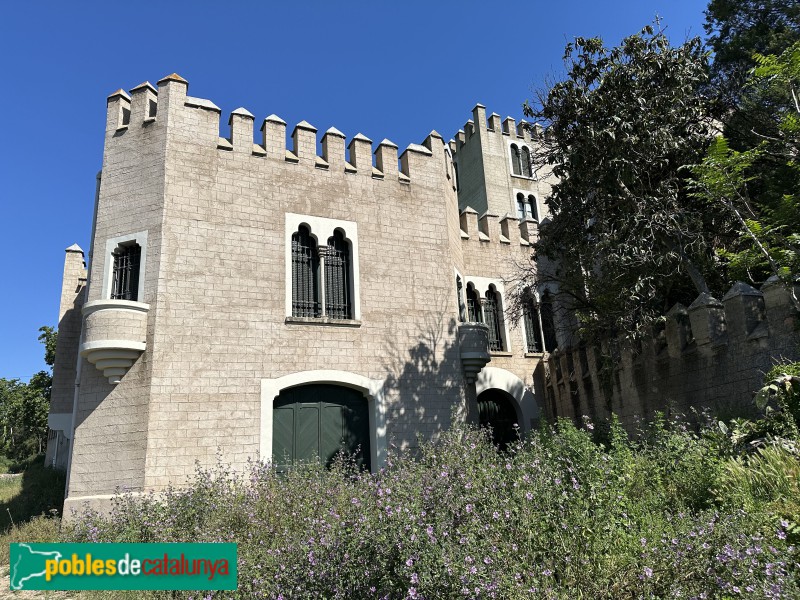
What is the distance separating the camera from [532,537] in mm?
4551

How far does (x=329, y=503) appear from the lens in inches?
289

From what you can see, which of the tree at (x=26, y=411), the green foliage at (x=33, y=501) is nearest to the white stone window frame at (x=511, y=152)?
the green foliage at (x=33, y=501)

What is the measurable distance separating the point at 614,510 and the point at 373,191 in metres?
10.5

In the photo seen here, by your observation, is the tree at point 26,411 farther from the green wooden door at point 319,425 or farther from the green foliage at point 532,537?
the green foliage at point 532,537

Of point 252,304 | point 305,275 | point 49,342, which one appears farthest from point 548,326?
point 49,342

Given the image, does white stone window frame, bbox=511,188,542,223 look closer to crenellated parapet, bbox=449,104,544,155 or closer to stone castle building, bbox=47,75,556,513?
crenellated parapet, bbox=449,104,544,155

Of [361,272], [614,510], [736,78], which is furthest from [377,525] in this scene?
[736,78]

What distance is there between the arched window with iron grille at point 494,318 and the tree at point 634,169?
419 cm

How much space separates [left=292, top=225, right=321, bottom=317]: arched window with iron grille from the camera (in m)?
12.6

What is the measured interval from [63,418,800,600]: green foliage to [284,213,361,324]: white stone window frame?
6167 millimetres

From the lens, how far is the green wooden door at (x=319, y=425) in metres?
11.6

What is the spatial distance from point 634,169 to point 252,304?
872 cm

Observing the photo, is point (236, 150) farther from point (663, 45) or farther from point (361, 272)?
point (663, 45)

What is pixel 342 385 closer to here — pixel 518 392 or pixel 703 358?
pixel 518 392
